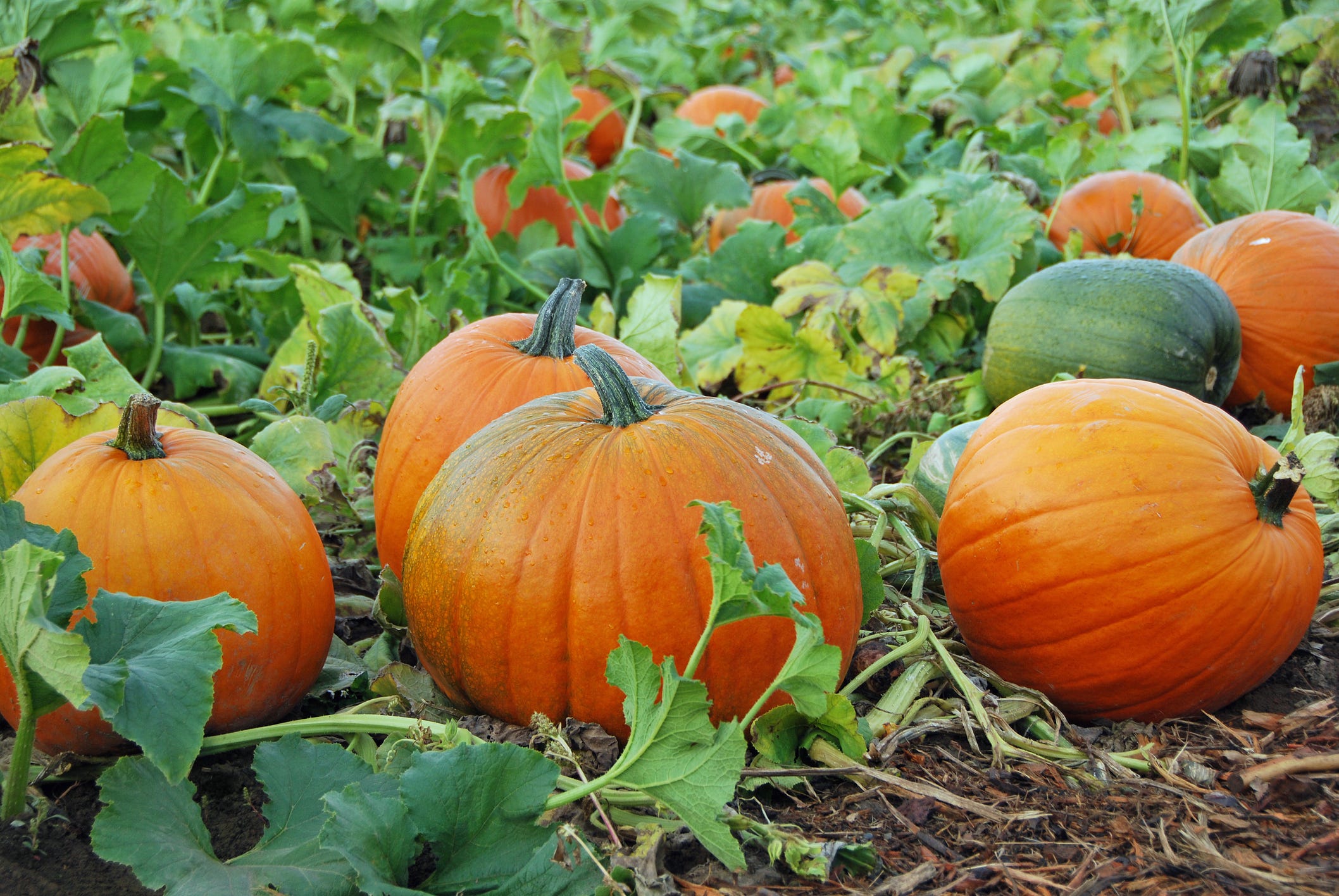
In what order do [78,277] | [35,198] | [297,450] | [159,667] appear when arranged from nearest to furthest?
[159,667], [297,450], [35,198], [78,277]

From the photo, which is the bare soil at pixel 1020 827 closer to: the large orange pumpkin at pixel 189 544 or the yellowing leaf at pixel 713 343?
the large orange pumpkin at pixel 189 544

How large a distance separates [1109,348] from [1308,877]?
172 centimetres

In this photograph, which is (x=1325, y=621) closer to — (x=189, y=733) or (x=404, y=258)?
(x=189, y=733)

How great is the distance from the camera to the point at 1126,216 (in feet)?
13.0

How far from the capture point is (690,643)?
1.79 metres

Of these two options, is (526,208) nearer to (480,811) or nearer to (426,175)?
(426,175)

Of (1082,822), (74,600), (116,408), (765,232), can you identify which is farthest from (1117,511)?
(765,232)

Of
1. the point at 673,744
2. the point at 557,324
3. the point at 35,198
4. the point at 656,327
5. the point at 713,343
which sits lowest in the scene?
the point at 713,343

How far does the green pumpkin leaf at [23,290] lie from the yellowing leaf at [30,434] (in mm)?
540

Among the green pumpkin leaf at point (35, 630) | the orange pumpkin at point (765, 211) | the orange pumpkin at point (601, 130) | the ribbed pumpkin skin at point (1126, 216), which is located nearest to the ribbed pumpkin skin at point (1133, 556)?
the green pumpkin leaf at point (35, 630)

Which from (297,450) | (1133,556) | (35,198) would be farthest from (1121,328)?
(35,198)

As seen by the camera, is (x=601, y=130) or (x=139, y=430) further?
(x=601, y=130)

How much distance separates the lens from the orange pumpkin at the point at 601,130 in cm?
625

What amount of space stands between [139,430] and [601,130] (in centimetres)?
478
